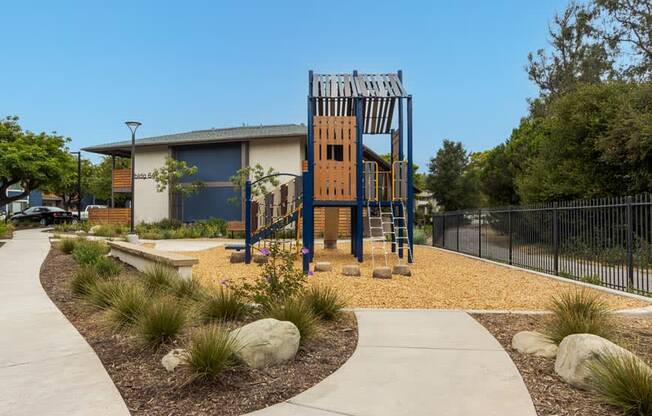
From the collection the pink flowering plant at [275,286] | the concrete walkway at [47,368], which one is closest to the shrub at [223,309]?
the pink flowering plant at [275,286]

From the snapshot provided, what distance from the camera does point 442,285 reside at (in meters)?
9.47

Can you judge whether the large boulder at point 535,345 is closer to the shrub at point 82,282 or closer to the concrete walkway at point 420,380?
the concrete walkway at point 420,380

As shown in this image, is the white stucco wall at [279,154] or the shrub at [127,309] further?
the white stucco wall at [279,154]

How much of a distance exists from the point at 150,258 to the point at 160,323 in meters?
5.33

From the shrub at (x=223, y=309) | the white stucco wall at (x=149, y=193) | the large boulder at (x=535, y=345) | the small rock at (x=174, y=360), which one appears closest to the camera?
the small rock at (x=174, y=360)

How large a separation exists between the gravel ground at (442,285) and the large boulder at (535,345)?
2289mm

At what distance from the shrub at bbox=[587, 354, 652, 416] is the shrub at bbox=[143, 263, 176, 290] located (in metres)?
6.03

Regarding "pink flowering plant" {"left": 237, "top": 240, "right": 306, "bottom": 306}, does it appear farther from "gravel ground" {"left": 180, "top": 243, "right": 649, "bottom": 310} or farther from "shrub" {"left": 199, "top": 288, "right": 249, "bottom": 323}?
"gravel ground" {"left": 180, "top": 243, "right": 649, "bottom": 310}

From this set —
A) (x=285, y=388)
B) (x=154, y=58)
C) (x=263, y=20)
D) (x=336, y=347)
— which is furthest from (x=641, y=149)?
(x=154, y=58)

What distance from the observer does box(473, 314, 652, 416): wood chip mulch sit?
3475 mm

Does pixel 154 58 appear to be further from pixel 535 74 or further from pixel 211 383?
pixel 535 74

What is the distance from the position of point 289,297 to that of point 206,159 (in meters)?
26.5

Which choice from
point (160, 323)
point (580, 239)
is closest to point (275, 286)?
point (160, 323)

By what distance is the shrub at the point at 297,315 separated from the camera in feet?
16.4
